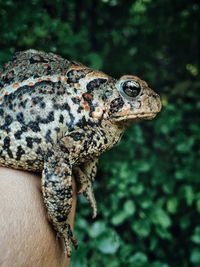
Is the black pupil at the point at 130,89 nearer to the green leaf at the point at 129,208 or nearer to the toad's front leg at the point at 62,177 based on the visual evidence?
the toad's front leg at the point at 62,177

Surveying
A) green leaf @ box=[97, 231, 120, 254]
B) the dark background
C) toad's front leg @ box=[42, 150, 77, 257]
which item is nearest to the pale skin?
toad's front leg @ box=[42, 150, 77, 257]

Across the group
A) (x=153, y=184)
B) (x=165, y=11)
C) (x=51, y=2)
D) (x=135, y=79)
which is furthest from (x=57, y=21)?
(x=153, y=184)

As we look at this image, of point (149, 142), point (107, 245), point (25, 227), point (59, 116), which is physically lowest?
point (107, 245)

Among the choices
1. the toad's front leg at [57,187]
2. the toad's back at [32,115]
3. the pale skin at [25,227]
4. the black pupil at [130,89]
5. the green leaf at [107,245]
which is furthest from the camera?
the green leaf at [107,245]

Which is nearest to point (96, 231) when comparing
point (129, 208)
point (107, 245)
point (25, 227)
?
point (107, 245)

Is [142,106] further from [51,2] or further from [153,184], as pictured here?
[153,184]

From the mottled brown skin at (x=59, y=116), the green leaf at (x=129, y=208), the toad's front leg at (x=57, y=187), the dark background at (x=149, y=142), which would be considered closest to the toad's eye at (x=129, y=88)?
the mottled brown skin at (x=59, y=116)

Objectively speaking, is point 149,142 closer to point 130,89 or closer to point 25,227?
point 130,89
